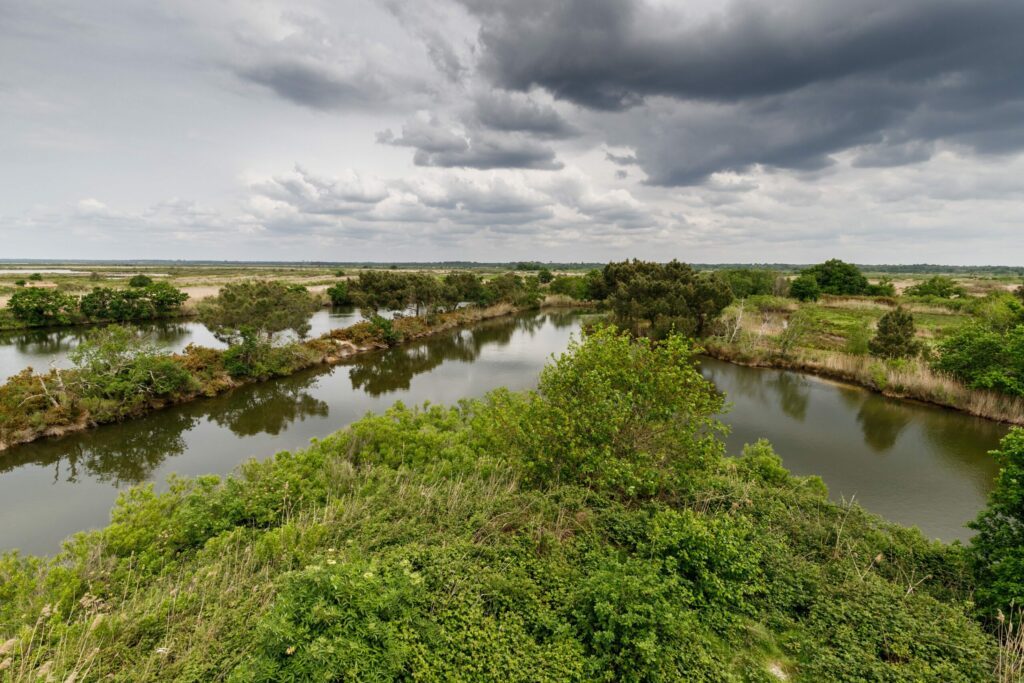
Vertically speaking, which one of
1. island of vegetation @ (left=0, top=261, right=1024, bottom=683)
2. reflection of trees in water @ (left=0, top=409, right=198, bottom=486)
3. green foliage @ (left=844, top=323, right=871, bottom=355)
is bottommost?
reflection of trees in water @ (left=0, top=409, right=198, bottom=486)

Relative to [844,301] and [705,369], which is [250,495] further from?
[844,301]

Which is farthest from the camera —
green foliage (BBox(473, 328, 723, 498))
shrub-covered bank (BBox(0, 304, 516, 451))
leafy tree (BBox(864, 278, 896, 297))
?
leafy tree (BBox(864, 278, 896, 297))

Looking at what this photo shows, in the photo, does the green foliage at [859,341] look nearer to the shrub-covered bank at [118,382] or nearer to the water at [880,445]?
the water at [880,445]

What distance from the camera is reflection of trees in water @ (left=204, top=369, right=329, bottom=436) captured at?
19.5 metres

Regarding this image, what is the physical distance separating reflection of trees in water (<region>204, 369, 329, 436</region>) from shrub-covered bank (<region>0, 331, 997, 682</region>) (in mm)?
11154

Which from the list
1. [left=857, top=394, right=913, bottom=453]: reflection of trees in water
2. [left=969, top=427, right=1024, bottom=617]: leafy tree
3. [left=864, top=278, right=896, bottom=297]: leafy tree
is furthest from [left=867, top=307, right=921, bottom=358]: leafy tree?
[left=864, top=278, right=896, bottom=297]: leafy tree

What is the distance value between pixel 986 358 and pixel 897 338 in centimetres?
570

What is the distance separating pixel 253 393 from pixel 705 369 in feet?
97.4

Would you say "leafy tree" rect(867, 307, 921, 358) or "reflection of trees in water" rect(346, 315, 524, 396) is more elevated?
"leafy tree" rect(867, 307, 921, 358)

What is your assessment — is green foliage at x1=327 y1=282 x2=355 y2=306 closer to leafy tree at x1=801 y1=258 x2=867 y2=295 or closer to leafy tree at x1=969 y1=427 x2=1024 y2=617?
leafy tree at x1=969 y1=427 x2=1024 y2=617

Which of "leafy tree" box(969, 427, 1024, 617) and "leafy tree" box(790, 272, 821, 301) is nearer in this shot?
"leafy tree" box(969, 427, 1024, 617)

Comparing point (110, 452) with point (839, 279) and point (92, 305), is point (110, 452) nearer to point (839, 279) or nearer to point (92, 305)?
point (92, 305)

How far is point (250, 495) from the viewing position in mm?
8727

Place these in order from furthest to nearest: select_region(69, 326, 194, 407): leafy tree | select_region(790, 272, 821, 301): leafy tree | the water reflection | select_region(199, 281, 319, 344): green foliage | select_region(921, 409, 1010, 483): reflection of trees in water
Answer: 1. select_region(790, 272, 821, 301): leafy tree
2. select_region(199, 281, 319, 344): green foliage
3. select_region(69, 326, 194, 407): leafy tree
4. select_region(921, 409, 1010, 483): reflection of trees in water
5. the water reflection
